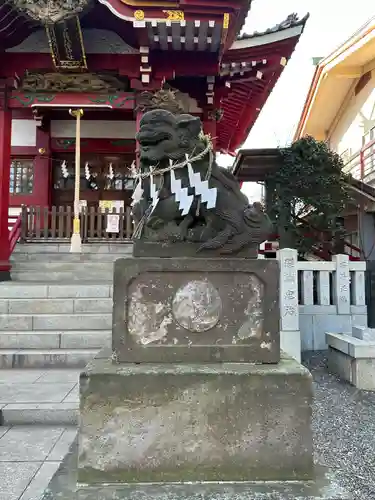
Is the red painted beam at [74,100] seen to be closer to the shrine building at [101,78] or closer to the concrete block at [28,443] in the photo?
the shrine building at [101,78]

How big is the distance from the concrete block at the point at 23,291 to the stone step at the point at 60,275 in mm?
988

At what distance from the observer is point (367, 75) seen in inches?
601

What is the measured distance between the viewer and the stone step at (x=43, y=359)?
5562 mm

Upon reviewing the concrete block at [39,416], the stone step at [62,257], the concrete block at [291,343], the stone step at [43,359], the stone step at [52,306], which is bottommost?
the concrete block at [39,416]

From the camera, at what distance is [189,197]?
2.61 m

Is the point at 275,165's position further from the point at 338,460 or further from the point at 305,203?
the point at 338,460

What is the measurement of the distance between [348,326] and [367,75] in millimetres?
11965

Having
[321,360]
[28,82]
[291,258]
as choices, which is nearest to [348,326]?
[321,360]

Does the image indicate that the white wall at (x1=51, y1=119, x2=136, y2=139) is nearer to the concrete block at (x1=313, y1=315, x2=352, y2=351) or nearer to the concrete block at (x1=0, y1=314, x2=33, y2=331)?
the concrete block at (x1=0, y1=314, x2=33, y2=331)

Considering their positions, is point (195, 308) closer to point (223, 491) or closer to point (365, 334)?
point (223, 491)

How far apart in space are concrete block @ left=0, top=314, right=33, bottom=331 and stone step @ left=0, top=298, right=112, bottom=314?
0.31 meters

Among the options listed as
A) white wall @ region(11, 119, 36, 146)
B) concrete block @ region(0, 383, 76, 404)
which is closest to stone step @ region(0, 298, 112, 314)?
concrete block @ region(0, 383, 76, 404)

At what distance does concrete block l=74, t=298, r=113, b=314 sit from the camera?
665 cm

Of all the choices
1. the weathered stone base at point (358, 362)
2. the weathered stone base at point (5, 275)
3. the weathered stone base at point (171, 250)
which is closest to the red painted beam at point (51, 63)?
the weathered stone base at point (5, 275)
